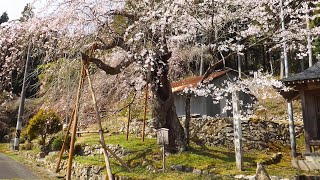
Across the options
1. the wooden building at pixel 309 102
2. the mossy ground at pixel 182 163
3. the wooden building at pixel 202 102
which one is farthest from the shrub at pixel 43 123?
the wooden building at pixel 309 102

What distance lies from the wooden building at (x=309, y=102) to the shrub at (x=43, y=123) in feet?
47.3

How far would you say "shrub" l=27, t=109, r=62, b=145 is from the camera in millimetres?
18344

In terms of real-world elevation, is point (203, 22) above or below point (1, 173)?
above

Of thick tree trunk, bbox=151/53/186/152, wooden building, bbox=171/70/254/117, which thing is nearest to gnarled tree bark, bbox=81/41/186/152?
A: thick tree trunk, bbox=151/53/186/152

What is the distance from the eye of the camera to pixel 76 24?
9.40 meters

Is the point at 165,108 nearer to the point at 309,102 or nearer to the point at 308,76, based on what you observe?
the point at 308,76

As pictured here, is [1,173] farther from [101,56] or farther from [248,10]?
[248,10]

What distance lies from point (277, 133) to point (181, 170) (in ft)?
31.6

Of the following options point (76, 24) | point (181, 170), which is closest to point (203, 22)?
point (76, 24)

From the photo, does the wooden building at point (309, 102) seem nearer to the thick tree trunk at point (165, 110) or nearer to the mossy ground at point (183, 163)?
the mossy ground at point (183, 163)

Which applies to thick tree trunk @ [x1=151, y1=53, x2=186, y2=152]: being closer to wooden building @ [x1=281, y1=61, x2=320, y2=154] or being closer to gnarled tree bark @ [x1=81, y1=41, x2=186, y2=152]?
gnarled tree bark @ [x1=81, y1=41, x2=186, y2=152]

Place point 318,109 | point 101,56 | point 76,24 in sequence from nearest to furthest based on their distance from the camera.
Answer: point 76,24
point 318,109
point 101,56

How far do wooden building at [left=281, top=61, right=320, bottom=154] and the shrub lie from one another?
14.4 metres

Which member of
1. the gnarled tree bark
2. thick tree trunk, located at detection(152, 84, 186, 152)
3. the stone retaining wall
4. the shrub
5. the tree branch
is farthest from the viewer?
the shrub
